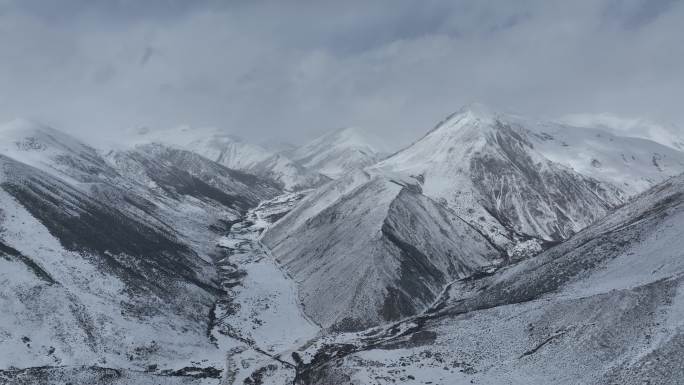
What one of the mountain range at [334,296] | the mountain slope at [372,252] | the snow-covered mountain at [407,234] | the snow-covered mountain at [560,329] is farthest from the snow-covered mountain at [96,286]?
the snow-covered mountain at [407,234]

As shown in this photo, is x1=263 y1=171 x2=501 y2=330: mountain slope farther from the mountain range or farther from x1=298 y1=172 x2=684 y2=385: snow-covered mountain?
x1=298 y1=172 x2=684 y2=385: snow-covered mountain

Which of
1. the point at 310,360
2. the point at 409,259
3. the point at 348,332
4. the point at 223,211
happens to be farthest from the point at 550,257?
the point at 223,211

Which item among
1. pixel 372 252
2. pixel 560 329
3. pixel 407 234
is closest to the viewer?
pixel 560 329

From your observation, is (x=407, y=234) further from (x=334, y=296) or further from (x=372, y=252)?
(x=334, y=296)

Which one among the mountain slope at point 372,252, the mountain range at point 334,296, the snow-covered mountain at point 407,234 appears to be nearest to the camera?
the mountain range at point 334,296

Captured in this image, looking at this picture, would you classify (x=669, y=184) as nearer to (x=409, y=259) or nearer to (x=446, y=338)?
(x=409, y=259)

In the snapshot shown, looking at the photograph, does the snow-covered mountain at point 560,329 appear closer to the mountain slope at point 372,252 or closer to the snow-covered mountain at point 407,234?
the mountain slope at point 372,252

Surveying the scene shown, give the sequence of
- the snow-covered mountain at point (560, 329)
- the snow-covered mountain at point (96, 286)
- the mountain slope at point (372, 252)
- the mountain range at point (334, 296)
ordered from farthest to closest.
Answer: the mountain slope at point (372, 252), the snow-covered mountain at point (96, 286), the mountain range at point (334, 296), the snow-covered mountain at point (560, 329)

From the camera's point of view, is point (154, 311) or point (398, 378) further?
point (154, 311)

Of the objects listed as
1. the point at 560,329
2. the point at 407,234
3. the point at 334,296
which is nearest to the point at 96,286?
the point at 334,296
